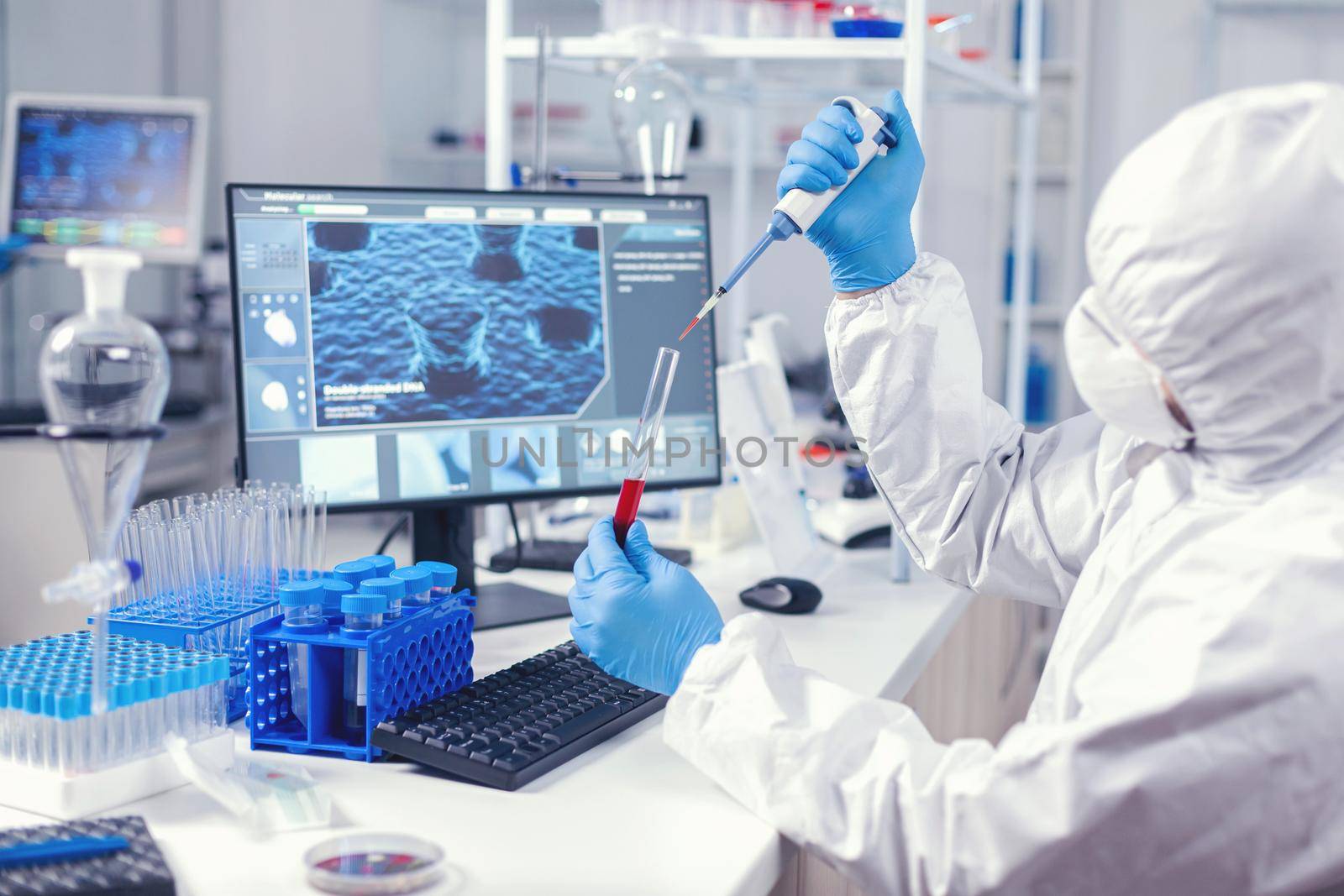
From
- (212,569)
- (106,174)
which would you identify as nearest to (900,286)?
(212,569)

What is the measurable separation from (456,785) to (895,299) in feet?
2.20

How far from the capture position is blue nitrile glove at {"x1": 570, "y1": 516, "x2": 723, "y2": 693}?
0.97 meters

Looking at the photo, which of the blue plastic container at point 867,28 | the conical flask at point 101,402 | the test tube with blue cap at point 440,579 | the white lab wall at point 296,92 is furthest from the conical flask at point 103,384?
the white lab wall at point 296,92

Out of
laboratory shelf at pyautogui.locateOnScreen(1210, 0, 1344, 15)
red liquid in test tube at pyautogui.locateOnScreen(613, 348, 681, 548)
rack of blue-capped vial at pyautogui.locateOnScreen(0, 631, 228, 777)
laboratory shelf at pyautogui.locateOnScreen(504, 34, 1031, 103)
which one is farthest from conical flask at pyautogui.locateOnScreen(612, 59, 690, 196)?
laboratory shelf at pyautogui.locateOnScreen(1210, 0, 1344, 15)

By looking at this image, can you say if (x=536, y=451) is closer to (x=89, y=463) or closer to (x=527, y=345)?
(x=527, y=345)

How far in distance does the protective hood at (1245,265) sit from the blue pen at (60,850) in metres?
0.72

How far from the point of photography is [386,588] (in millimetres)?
988

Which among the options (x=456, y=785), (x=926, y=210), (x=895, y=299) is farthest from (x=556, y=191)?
(x=926, y=210)

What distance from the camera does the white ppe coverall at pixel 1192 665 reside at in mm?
752

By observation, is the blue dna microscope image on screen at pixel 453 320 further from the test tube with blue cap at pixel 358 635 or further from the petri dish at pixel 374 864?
the petri dish at pixel 374 864

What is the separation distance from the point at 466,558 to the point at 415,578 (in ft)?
1.38

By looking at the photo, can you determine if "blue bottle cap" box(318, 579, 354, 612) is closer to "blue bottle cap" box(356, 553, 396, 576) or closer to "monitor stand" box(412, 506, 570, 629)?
"blue bottle cap" box(356, 553, 396, 576)

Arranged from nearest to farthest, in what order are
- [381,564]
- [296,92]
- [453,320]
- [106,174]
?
[381,564], [453,320], [106,174], [296,92]

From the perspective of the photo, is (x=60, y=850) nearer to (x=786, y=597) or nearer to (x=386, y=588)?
(x=386, y=588)
